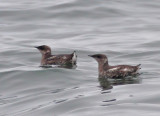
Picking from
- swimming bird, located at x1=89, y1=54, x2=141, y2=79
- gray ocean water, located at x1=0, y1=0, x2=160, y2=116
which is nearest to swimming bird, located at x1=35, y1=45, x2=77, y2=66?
gray ocean water, located at x1=0, y1=0, x2=160, y2=116

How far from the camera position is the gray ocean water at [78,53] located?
16406 millimetres

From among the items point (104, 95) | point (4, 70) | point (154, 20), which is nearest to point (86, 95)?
point (104, 95)

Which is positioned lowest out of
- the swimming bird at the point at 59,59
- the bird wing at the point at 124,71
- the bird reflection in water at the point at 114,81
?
the bird reflection in water at the point at 114,81

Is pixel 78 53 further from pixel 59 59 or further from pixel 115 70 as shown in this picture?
pixel 115 70

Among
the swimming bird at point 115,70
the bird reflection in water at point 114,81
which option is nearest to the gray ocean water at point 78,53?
the bird reflection in water at point 114,81

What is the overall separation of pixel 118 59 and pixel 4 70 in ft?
13.5

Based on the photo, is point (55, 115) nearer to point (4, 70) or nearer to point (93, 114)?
point (93, 114)

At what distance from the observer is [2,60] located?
2397 centimetres

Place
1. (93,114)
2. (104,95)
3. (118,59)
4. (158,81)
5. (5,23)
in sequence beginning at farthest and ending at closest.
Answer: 1. (5,23)
2. (118,59)
3. (158,81)
4. (104,95)
5. (93,114)

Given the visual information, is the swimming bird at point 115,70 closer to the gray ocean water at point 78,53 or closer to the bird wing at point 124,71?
the bird wing at point 124,71

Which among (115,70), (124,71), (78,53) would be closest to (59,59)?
(115,70)

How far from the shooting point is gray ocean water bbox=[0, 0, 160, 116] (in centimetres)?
1641

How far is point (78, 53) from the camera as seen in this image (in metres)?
25.2

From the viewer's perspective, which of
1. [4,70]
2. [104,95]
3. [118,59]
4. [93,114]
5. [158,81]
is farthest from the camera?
[118,59]
